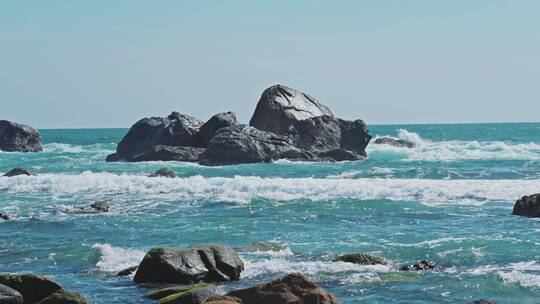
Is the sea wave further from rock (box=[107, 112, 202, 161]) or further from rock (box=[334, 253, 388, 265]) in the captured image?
rock (box=[334, 253, 388, 265])

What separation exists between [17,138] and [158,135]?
24.6 meters

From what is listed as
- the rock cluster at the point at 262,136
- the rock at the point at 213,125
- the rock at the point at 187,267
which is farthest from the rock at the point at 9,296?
the rock at the point at 213,125

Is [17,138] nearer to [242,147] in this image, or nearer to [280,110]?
[280,110]

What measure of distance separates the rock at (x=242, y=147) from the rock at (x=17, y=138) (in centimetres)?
3089

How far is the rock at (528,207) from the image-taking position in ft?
82.9

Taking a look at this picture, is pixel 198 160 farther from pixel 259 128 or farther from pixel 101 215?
pixel 101 215

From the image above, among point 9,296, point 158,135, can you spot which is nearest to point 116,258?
point 9,296

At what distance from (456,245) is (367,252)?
2338 mm

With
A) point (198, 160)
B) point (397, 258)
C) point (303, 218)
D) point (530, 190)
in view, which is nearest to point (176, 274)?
point (397, 258)

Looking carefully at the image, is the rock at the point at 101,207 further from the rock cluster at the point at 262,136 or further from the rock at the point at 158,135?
the rock at the point at 158,135

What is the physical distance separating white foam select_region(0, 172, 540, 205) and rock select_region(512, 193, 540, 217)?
149 inches

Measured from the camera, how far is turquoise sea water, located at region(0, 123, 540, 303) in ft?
52.3

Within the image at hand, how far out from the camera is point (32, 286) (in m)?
14.3

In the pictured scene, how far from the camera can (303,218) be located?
87.0 feet
